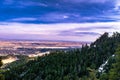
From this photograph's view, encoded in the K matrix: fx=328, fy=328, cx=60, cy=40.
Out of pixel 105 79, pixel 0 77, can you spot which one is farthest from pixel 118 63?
pixel 0 77

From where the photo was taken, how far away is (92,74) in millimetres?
72938

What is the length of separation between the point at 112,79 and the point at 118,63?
9.96 feet

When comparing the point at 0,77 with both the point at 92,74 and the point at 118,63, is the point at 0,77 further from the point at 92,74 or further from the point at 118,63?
the point at 118,63

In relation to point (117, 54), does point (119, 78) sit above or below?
below

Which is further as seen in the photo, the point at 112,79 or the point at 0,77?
the point at 0,77

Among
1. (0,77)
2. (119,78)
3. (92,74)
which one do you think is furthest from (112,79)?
(0,77)

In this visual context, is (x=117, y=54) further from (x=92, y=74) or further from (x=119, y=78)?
(x=92, y=74)

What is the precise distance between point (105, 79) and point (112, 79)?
8.78 m

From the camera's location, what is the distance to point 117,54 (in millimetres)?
55969

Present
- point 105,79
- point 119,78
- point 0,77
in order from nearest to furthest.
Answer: point 119,78, point 105,79, point 0,77

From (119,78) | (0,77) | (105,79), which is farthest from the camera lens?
(0,77)

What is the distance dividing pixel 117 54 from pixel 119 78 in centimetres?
416

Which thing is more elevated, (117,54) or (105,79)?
(117,54)

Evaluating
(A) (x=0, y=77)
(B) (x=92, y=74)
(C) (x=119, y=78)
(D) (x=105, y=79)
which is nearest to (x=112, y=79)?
(C) (x=119, y=78)
